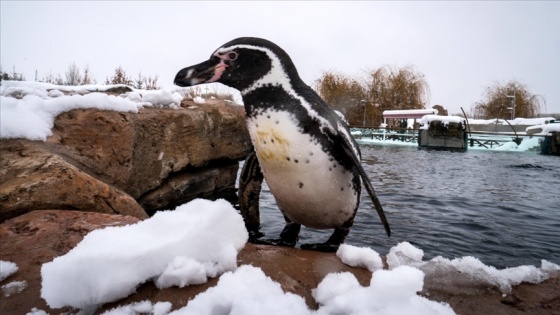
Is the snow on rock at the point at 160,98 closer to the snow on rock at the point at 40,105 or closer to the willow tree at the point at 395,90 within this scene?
the snow on rock at the point at 40,105

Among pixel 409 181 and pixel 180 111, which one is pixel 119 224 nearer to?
pixel 180 111

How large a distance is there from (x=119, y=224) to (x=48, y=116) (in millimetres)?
1393

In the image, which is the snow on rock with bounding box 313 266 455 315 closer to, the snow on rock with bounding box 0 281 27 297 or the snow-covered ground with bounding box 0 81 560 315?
the snow-covered ground with bounding box 0 81 560 315

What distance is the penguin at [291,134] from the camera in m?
1.83

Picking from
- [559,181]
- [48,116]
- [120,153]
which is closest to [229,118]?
[120,153]

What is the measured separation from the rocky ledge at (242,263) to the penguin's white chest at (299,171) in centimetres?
33

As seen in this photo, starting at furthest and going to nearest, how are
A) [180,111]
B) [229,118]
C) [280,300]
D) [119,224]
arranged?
[229,118], [180,111], [119,224], [280,300]

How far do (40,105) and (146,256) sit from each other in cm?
198

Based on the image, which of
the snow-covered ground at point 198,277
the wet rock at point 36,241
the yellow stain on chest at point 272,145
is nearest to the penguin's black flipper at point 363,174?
the yellow stain on chest at point 272,145

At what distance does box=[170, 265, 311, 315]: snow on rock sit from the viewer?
1.04 meters

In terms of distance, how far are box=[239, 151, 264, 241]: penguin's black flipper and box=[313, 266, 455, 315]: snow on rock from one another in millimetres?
1150

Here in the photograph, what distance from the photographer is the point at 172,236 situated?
1.26 metres

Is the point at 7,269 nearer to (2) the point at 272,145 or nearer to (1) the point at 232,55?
(2) the point at 272,145

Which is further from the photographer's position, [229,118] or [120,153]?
[229,118]
